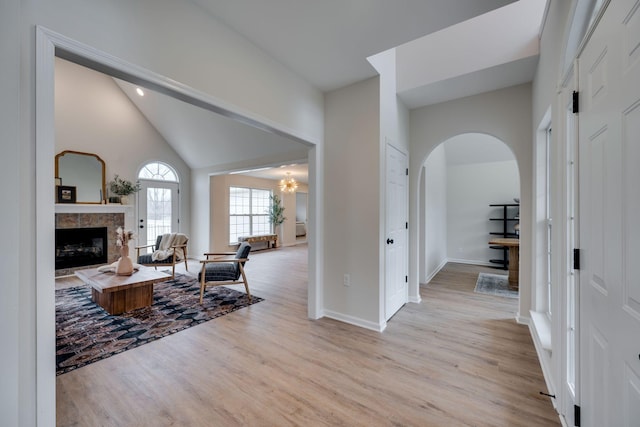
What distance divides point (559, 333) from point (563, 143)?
1.15 meters

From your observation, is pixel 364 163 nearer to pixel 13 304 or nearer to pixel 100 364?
pixel 13 304

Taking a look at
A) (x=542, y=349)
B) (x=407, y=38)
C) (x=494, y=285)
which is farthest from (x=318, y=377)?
(x=494, y=285)

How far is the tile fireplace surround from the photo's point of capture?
4.95 metres

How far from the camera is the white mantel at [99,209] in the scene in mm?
4930

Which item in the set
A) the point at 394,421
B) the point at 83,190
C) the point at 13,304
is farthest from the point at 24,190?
the point at 83,190

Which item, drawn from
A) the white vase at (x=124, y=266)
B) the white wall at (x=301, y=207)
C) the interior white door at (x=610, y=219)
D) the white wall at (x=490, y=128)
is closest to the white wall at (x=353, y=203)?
the white wall at (x=490, y=128)

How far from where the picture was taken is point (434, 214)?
18.1 ft

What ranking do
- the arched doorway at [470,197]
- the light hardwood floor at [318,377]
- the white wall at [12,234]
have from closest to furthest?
the white wall at [12,234] → the light hardwood floor at [318,377] → the arched doorway at [470,197]

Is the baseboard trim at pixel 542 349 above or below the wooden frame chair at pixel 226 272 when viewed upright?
below

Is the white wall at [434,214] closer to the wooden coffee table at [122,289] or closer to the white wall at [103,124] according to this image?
the wooden coffee table at [122,289]

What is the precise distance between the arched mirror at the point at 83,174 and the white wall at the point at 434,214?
641 cm

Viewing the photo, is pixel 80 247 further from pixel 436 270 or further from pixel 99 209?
pixel 436 270

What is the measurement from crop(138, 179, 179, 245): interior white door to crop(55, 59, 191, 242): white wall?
33 centimetres

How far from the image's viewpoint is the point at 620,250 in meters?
0.92
